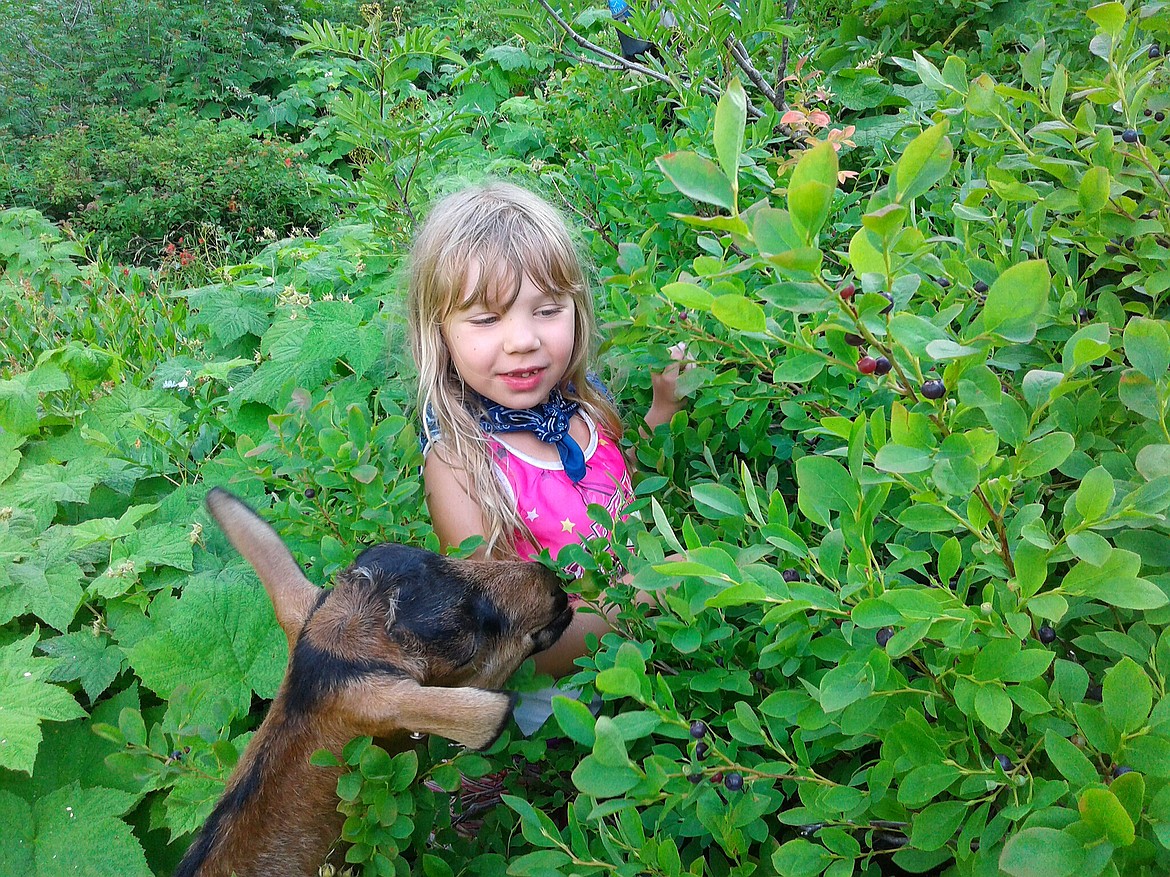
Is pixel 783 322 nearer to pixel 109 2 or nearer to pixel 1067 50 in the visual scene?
pixel 1067 50

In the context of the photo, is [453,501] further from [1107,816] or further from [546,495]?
[1107,816]

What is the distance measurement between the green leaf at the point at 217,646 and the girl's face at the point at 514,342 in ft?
3.81

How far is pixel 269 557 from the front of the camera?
2.44 metres

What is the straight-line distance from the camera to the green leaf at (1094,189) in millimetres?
1402

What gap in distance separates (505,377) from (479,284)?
13.0 inches

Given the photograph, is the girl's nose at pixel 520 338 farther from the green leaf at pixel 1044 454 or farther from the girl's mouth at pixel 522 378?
the green leaf at pixel 1044 454

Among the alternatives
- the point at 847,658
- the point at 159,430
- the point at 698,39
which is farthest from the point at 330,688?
the point at 698,39

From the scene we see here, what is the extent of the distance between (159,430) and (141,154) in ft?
29.5

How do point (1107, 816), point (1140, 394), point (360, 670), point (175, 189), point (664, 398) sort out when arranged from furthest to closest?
point (175, 189) → point (664, 398) → point (360, 670) → point (1140, 394) → point (1107, 816)

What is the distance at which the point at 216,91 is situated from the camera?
1309cm

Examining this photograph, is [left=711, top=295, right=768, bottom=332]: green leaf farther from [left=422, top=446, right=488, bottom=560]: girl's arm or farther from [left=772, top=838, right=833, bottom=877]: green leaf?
[left=422, top=446, right=488, bottom=560]: girl's arm

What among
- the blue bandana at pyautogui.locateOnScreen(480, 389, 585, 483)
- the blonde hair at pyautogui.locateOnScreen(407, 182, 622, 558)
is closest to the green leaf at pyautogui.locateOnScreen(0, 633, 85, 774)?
the blonde hair at pyautogui.locateOnScreen(407, 182, 622, 558)

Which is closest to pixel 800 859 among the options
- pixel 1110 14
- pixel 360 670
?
pixel 360 670

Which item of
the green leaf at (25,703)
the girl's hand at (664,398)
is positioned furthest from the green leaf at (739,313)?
the green leaf at (25,703)
